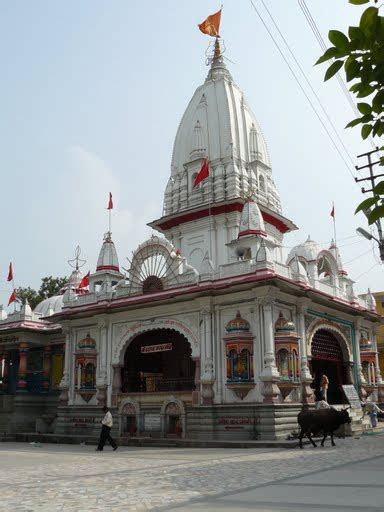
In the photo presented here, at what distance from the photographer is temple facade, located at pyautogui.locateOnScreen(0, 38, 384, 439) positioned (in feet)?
66.6

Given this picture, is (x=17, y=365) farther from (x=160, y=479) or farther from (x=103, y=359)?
(x=160, y=479)

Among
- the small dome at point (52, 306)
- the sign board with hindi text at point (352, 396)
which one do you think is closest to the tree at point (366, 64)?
the sign board with hindi text at point (352, 396)

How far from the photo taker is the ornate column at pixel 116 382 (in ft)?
77.4

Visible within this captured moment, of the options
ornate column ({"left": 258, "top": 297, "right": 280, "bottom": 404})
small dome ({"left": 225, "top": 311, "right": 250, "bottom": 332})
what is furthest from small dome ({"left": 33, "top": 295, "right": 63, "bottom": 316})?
ornate column ({"left": 258, "top": 297, "right": 280, "bottom": 404})

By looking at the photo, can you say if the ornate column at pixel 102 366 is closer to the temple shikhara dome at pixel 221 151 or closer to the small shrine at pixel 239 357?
the small shrine at pixel 239 357

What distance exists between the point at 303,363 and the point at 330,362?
18.1ft

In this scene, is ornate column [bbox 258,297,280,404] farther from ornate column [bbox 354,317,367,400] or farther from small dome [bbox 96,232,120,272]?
small dome [bbox 96,232,120,272]

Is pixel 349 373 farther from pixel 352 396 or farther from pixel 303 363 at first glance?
pixel 303 363

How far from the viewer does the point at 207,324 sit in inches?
842

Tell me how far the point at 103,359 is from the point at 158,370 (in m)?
4.70

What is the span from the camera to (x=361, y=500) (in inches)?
261

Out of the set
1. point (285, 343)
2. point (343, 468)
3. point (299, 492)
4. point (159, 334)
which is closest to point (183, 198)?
point (159, 334)

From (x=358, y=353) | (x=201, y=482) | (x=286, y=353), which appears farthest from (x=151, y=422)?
(x=201, y=482)

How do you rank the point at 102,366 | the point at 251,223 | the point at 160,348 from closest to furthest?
the point at 160,348 < the point at 251,223 < the point at 102,366
